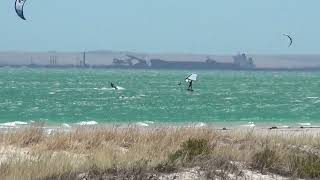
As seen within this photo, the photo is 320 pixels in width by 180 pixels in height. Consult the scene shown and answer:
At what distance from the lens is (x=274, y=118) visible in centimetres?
4178

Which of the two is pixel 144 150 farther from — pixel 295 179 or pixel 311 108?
pixel 311 108

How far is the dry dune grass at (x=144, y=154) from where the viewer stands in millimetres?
9734

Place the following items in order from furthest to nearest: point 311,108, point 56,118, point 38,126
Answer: point 311,108
point 56,118
point 38,126

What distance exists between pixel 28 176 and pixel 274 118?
33.3 m

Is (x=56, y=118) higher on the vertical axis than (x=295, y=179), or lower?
lower

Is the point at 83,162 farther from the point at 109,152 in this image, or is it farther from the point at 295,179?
the point at 295,179

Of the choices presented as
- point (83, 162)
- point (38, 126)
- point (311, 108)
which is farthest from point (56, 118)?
point (83, 162)

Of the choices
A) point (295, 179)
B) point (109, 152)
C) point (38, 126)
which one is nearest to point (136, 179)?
point (295, 179)

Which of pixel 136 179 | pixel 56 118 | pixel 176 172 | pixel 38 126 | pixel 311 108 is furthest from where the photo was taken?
pixel 311 108

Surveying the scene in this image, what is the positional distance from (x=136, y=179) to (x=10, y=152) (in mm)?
5022

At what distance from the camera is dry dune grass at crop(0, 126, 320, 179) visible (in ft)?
31.9

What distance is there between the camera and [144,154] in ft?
40.1

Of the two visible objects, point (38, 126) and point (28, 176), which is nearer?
point (28, 176)

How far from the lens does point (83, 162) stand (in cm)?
1072
